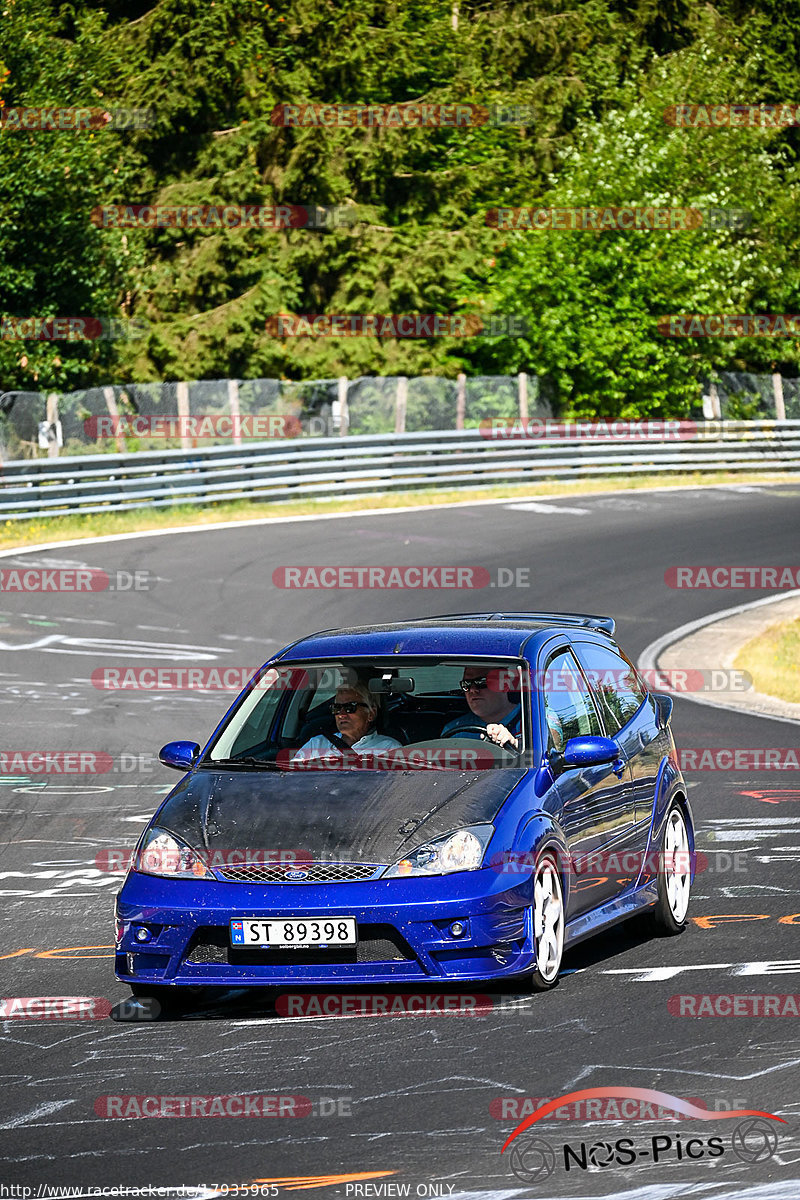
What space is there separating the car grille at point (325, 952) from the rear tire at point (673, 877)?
1977 mm

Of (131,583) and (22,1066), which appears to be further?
(131,583)

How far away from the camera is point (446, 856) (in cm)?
702

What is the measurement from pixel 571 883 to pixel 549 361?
3314 centimetres

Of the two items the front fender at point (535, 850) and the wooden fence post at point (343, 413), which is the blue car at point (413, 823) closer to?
the front fender at point (535, 850)

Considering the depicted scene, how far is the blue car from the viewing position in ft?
22.7

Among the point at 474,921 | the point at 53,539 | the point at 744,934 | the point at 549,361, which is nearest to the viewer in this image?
the point at 474,921

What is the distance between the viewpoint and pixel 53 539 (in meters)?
26.2

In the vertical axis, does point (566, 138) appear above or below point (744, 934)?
above

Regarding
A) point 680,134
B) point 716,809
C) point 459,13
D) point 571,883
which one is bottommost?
point 716,809

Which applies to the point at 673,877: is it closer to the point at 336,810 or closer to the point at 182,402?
the point at 336,810

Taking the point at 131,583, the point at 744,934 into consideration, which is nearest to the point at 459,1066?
the point at 744,934

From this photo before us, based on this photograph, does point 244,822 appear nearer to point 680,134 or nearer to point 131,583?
point 131,583

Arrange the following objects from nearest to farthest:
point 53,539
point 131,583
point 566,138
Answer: point 131,583 < point 53,539 < point 566,138

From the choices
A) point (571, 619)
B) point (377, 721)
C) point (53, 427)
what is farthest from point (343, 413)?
point (377, 721)
